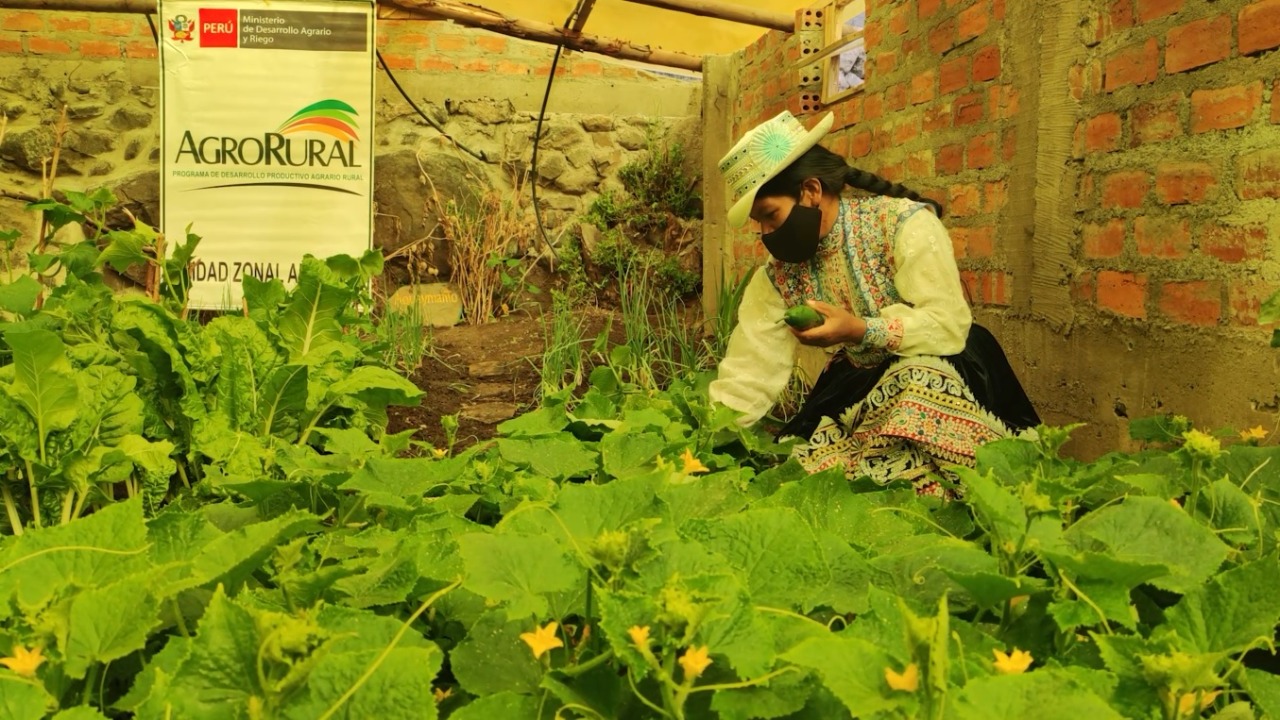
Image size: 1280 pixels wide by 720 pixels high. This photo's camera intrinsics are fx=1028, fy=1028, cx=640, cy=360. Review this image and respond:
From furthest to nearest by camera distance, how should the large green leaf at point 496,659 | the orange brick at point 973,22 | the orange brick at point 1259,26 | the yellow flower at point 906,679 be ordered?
Result: the orange brick at point 973,22 → the orange brick at point 1259,26 → the large green leaf at point 496,659 → the yellow flower at point 906,679

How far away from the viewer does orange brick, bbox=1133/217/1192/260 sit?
6.49ft

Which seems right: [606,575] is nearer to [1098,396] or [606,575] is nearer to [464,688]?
[464,688]

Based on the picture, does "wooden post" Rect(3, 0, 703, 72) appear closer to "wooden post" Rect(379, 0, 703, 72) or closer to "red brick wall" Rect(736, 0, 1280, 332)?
"wooden post" Rect(379, 0, 703, 72)

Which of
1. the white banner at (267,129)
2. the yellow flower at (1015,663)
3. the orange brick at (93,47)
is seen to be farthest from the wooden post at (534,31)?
the yellow flower at (1015,663)

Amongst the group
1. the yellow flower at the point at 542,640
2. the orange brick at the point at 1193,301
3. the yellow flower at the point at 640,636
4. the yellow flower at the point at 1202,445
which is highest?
the orange brick at the point at 1193,301

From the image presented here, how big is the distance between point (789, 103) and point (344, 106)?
1787 millimetres

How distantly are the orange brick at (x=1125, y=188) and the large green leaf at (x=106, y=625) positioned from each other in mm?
2021

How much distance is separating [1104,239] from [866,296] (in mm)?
514

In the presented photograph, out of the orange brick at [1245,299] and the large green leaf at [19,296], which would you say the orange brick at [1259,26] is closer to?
the orange brick at [1245,299]

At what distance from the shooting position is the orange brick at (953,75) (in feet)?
9.05

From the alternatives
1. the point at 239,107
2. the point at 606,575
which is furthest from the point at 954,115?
the point at 239,107

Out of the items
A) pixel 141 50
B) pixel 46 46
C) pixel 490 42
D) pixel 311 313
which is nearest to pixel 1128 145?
pixel 311 313

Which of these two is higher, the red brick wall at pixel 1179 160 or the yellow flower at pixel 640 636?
the red brick wall at pixel 1179 160

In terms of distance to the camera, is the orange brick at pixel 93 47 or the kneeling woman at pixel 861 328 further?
the orange brick at pixel 93 47
